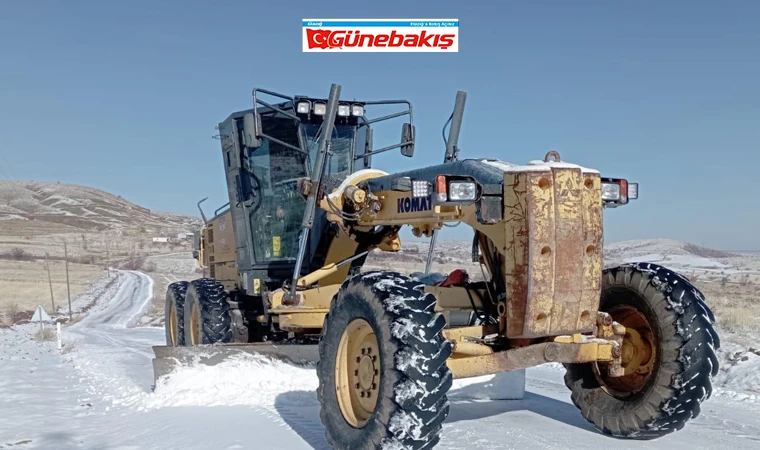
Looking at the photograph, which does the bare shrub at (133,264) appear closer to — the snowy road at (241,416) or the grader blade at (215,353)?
the snowy road at (241,416)

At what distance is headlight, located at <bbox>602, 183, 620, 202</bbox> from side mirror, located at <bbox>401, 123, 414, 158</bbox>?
3.46m

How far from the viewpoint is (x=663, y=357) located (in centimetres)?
514

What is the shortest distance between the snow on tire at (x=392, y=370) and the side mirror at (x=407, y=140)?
11.2ft

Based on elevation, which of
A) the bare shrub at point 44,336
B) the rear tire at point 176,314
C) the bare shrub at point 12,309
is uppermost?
the rear tire at point 176,314

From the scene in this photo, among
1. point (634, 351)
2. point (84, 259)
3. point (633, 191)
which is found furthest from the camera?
point (84, 259)

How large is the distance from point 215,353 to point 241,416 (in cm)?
110

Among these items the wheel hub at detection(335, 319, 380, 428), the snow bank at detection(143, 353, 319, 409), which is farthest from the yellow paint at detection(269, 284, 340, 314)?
the wheel hub at detection(335, 319, 380, 428)

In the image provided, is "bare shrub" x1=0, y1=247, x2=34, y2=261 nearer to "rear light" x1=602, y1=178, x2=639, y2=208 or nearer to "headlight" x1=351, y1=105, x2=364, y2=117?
"headlight" x1=351, y1=105, x2=364, y2=117

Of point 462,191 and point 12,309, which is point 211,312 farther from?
point 12,309

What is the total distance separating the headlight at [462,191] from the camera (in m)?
4.71

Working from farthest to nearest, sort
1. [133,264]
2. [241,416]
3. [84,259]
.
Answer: [84,259] → [133,264] → [241,416]

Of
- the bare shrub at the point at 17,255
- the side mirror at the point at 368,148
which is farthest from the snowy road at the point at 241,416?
the bare shrub at the point at 17,255

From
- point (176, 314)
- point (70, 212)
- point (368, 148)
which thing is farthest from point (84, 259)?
point (368, 148)

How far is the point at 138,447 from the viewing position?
5.41 meters
